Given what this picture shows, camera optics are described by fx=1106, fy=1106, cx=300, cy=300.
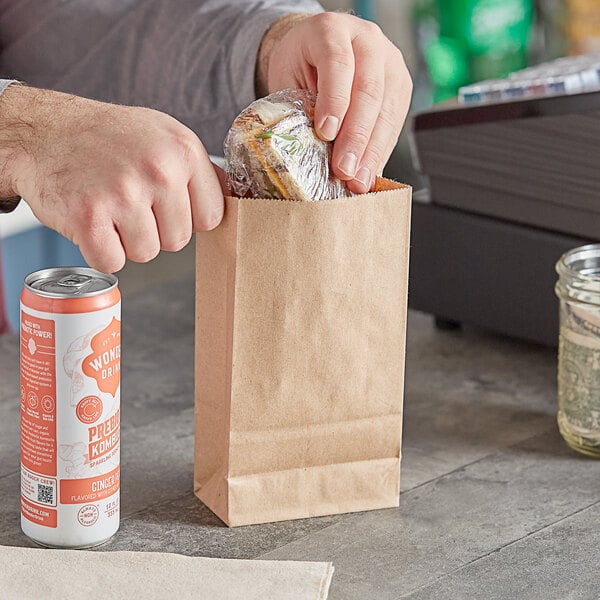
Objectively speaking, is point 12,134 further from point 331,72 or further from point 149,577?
point 149,577

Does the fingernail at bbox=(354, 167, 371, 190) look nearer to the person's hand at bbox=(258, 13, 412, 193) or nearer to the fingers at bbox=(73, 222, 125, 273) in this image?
the person's hand at bbox=(258, 13, 412, 193)

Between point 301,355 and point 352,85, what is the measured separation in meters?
0.28

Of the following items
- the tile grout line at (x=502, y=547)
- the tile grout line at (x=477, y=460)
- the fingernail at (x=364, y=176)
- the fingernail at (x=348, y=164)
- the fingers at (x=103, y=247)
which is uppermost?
the fingernail at (x=348, y=164)

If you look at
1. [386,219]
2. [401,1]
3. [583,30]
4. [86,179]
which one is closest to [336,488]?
[386,219]

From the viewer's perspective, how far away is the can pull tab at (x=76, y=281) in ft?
3.16

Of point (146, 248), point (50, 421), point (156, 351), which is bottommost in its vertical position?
point (156, 351)

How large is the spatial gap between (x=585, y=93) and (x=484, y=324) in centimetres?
33

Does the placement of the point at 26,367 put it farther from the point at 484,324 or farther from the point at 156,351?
the point at 484,324

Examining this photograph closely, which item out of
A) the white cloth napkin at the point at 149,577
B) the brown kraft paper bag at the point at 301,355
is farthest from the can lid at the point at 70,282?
the white cloth napkin at the point at 149,577

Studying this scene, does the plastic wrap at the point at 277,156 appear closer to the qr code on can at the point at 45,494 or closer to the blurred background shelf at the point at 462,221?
the qr code on can at the point at 45,494

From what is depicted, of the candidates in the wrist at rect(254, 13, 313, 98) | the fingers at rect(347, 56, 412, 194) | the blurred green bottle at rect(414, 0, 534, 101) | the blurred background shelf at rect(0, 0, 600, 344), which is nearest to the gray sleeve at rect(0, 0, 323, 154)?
the wrist at rect(254, 13, 313, 98)

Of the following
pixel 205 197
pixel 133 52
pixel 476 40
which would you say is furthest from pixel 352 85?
pixel 476 40

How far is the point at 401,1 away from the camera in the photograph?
11.5ft

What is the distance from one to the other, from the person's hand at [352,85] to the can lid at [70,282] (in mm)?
242
